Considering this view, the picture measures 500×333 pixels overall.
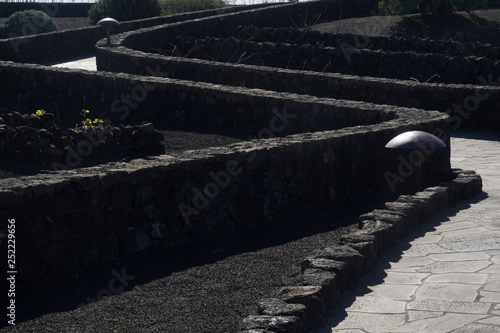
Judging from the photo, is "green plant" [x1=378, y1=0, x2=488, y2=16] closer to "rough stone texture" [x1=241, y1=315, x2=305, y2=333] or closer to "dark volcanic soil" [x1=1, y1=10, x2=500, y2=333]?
"dark volcanic soil" [x1=1, y1=10, x2=500, y2=333]

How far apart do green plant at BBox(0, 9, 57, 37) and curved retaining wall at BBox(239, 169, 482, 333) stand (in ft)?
71.0

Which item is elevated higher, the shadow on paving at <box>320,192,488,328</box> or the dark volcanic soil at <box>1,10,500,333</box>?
the shadow on paving at <box>320,192,488,328</box>

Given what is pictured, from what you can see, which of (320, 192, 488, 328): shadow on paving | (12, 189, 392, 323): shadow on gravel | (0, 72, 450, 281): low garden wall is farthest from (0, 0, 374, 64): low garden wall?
(320, 192, 488, 328): shadow on paving

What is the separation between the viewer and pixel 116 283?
7.16 metres

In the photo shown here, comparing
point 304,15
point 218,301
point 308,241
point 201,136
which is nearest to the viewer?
point 218,301

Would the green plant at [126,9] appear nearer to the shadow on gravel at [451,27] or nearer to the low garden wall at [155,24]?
the low garden wall at [155,24]

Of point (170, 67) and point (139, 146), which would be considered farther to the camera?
point (170, 67)

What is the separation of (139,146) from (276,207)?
3685 millimetres

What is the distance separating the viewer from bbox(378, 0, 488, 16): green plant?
28.7 meters

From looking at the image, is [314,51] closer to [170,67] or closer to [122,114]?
[170,67]

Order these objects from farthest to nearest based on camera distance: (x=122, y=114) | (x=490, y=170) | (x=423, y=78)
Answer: (x=423, y=78) → (x=122, y=114) → (x=490, y=170)

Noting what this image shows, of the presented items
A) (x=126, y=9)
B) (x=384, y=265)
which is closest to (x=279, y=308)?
(x=384, y=265)

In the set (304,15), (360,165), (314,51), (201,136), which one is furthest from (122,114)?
(304,15)

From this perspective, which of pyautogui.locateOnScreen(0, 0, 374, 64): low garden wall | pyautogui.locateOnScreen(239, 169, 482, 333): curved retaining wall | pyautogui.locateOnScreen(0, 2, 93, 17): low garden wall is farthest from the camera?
pyautogui.locateOnScreen(0, 2, 93, 17): low garden wall
